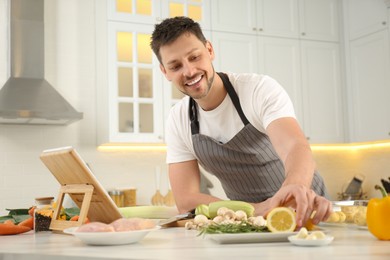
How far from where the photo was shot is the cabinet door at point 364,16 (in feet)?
16.4

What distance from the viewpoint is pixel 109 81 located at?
4.51 metres

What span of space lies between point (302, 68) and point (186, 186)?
3.17 m

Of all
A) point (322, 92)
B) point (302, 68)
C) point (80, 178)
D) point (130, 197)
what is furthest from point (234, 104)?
point (322, 92)

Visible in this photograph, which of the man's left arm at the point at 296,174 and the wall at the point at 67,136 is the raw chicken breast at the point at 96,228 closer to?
the man's left arm at the point at 296,174

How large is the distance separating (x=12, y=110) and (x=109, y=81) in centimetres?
84

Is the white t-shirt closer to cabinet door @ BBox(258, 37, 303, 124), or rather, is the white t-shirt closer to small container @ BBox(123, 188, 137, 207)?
small container @ BBox(123, 188, 137, 207)

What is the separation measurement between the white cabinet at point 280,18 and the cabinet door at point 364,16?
170 mm

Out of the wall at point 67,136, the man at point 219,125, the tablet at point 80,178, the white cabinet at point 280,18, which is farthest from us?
the white cabinet at point 280,18

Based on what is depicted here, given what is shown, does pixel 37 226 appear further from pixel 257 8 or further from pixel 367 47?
pixel 367 47

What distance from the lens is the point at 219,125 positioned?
98.7 inches

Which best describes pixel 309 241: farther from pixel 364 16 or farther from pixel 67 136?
pixel 364 16

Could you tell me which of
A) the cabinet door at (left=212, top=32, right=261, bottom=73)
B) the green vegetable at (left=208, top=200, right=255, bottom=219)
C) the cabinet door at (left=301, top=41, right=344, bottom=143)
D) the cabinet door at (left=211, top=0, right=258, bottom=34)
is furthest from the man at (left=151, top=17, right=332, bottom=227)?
the cabinet door at (left=301, top=41, right=344, bottom=143)

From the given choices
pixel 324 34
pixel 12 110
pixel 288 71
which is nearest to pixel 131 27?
pixel 12 110

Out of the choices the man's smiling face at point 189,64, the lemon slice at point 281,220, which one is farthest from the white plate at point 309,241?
the man's smiling face at point 189,64
